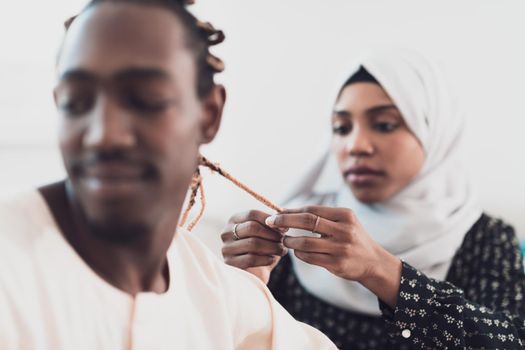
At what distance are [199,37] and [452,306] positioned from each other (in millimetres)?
676

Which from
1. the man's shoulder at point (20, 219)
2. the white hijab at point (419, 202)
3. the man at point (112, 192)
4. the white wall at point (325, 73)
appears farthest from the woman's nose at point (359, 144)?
the man's shoulder at point (20, 219)

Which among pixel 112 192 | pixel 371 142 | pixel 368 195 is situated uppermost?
pixel 112 192

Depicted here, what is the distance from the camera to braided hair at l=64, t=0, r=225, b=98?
484mm

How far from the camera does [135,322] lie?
0.48 meters

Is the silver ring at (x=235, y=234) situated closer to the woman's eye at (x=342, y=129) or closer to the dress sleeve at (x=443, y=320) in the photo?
the dress sleeve at (x=443, y=320)

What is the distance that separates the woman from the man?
1.56 ft

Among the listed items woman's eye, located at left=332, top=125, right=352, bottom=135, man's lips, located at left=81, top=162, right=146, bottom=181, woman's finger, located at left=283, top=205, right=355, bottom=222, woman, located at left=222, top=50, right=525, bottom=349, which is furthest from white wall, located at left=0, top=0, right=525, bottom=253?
man's lips, located at left=81, top=162, right=146, bottom=181

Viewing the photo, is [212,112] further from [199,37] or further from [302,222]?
[302,222]

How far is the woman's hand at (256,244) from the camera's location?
2.84 feet

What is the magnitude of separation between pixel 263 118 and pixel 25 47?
0.73 meters

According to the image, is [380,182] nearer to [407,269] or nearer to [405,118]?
[405,118]

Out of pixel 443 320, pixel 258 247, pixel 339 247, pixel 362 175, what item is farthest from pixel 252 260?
pixel 362 175

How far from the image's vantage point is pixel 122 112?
1.43 ft

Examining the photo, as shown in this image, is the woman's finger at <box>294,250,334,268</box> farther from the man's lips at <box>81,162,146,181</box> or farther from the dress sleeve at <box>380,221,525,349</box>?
the man's lips at <box>81,162,146,181</box>
